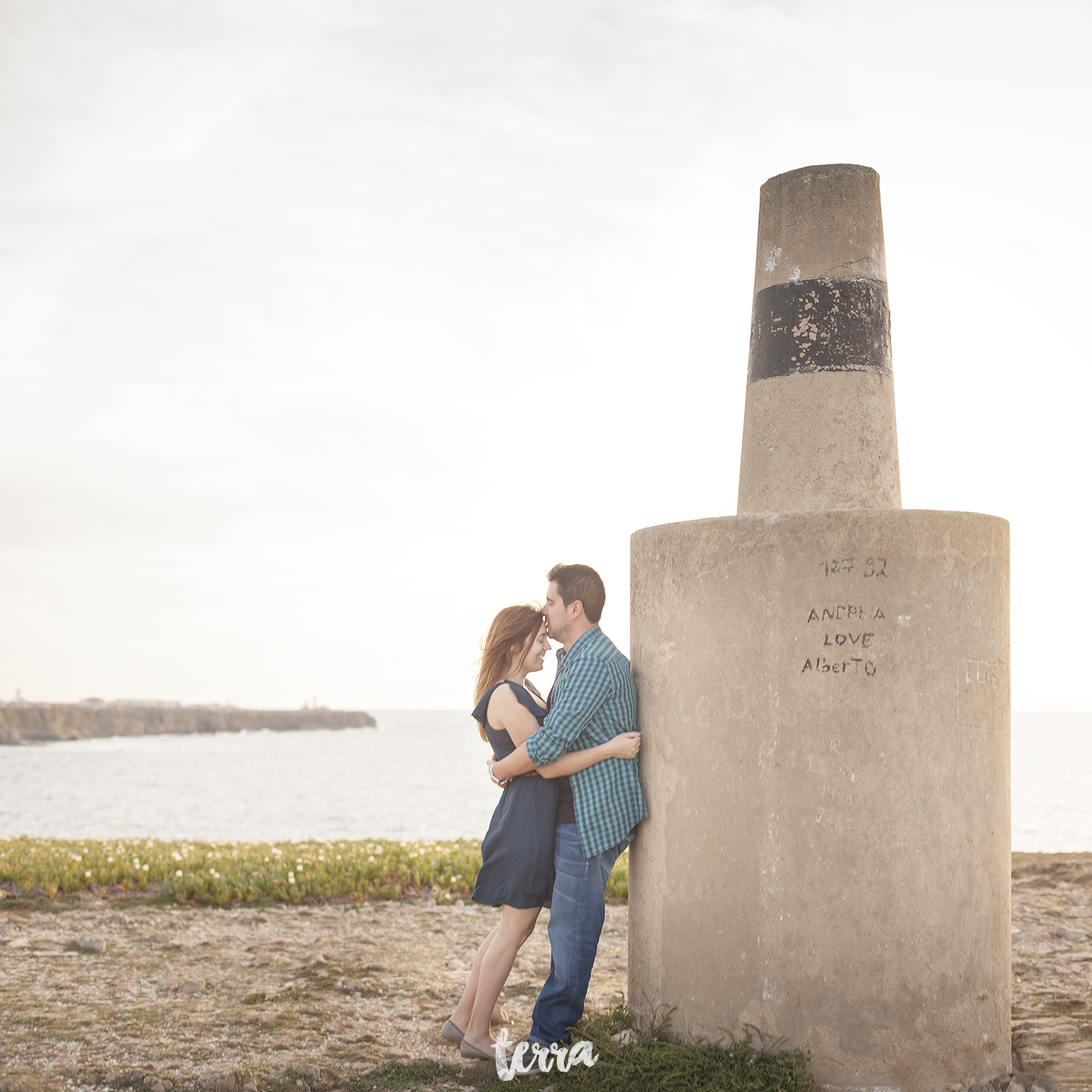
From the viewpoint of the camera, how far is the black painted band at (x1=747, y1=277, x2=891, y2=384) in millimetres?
4566

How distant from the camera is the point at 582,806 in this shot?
171 inches

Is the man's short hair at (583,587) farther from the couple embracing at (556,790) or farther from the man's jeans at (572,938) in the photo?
the man's jeans at (572,938)

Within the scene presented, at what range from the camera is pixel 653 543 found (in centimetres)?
444

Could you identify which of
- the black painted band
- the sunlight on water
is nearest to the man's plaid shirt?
the black painted band

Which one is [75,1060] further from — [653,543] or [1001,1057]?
[1001,1057]

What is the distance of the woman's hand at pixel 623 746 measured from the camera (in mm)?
4309

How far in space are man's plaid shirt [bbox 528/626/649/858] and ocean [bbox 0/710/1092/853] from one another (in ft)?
47.2

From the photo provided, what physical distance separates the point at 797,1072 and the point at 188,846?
9011mm

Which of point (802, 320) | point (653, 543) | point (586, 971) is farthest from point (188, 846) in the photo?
point (802, 320)

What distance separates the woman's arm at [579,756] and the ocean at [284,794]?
14.5 m

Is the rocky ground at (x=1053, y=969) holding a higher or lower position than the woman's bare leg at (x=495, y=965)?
lower

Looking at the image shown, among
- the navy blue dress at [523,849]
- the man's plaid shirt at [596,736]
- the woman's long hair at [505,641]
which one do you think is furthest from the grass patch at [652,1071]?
the woman's long hair at [505,641]

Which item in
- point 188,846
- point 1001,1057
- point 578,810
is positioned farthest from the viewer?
point 188,846

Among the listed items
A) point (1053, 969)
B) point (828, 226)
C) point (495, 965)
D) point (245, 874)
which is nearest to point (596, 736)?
point (495, 965)
